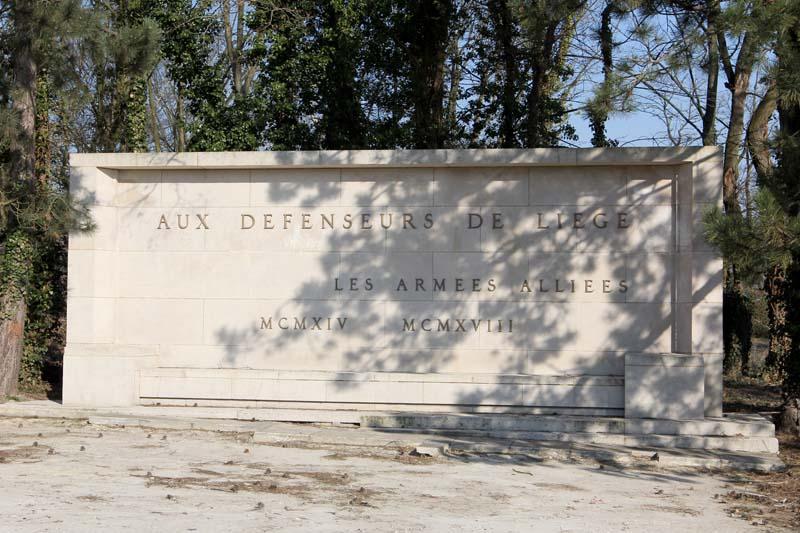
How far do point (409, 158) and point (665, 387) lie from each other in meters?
4.85

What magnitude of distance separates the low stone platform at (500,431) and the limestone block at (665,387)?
0.60 ft

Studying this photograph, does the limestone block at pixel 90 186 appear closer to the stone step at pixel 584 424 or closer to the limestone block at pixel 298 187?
the limestone block at pixel 298 187

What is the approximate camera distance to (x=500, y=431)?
12.4 m

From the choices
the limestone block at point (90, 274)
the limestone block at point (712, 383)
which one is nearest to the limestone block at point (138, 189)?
the limestone block at point (90, 274)

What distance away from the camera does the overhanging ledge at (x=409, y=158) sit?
13078 mm

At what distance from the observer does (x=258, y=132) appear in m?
23.8

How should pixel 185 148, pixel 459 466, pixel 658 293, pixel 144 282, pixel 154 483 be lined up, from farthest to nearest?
1. pixel 185 148
2. pixel 144 282
3. pixel 658 293
4. pixel 459 466
5. pixel 154 483

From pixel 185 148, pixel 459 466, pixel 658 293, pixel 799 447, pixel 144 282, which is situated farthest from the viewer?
pixel 185 148

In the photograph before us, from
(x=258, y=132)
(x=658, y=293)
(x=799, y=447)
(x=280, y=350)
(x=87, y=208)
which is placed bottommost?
(x=799, y=447)

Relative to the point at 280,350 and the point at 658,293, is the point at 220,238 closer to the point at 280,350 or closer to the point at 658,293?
the point at 280,350

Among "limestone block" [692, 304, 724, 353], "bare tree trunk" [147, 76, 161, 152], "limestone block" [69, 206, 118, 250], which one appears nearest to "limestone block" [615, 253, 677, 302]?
"limestone block" [692, 304, 724, 353]

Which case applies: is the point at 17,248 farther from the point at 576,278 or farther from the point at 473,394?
the point at 576,278

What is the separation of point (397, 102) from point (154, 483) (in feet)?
57.0

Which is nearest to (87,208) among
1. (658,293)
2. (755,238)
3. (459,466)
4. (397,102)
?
(459,466)
